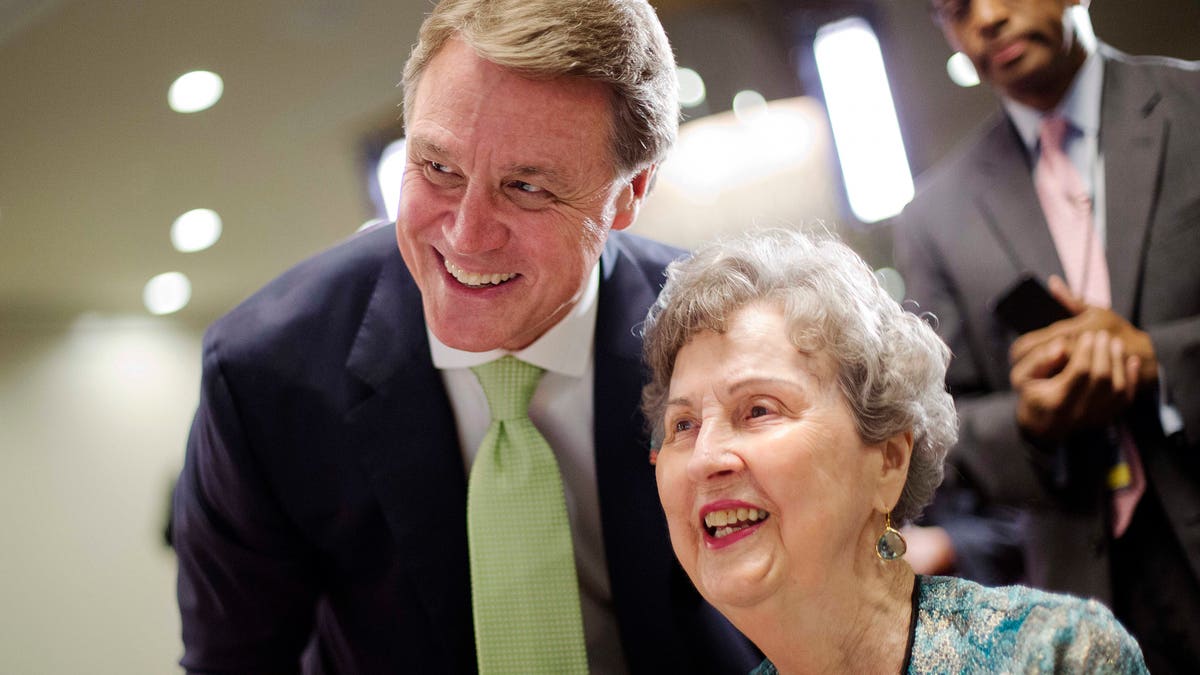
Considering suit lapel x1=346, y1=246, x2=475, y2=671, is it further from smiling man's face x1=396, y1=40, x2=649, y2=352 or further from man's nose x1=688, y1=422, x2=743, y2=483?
man's nose x1=688, y1=422, x2=743, y2=483

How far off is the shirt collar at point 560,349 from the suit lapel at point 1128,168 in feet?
2.86

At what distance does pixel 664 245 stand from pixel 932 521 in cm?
71

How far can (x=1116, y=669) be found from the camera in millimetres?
1355

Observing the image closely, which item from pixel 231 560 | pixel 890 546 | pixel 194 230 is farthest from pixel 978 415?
pixel 194 230

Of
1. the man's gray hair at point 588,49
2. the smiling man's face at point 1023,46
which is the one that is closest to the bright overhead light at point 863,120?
the smiling man's face at point 1023,46

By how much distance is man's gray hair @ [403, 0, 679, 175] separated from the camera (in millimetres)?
1562

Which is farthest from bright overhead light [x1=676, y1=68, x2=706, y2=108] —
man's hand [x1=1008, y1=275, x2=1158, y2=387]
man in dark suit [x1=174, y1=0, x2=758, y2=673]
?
man's hand [x1=1008, y1=275, x2=1158, y2=387]

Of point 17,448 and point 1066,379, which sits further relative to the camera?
point 17,448

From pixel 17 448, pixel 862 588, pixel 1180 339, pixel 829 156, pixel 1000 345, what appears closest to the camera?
pixel 862 588

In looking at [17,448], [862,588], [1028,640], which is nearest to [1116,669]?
[1028,640]

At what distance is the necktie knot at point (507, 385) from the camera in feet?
6.04

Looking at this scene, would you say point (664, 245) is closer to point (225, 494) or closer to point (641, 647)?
point (641, 647)

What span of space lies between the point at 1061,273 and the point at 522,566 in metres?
1.02

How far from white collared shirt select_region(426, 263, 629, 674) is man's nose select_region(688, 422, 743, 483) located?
0.43 m
